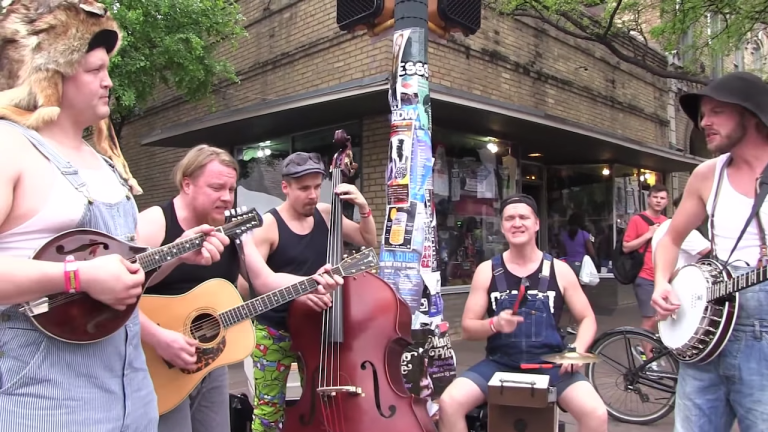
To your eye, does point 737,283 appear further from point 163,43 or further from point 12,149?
point 163,43

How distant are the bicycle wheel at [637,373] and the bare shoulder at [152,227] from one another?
12.3 ft

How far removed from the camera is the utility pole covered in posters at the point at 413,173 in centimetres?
352

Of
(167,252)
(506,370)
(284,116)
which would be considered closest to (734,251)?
(506,370)

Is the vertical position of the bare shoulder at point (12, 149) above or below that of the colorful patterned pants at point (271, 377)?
above

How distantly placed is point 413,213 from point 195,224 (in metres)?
1.47

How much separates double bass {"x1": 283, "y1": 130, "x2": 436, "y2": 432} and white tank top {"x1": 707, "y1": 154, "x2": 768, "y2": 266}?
1508 millimetres

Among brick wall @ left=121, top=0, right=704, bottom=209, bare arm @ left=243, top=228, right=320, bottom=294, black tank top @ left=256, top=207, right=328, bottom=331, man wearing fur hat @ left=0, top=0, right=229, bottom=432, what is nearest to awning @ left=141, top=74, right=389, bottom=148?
brick wall @ left=121, top=0, right=704, bottom=209

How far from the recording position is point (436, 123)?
300 inches

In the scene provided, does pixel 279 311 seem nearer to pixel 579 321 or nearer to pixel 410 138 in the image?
pixel 410 138

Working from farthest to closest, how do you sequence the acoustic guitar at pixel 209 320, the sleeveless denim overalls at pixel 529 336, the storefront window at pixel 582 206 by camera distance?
the storefront window at pixel 582 206 → the sleeveless denim overalls at pixel 529 336 → the acoustic guitar at pixel 209 320

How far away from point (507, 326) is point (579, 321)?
0.67m

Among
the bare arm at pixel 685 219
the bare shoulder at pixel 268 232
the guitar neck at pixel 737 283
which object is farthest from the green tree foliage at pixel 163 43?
the guitar neck at pixel 737 283

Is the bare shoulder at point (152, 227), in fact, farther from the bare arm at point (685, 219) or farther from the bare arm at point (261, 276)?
the bare arm at point (685, 219)

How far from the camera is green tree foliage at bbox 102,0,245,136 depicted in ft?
23.0
